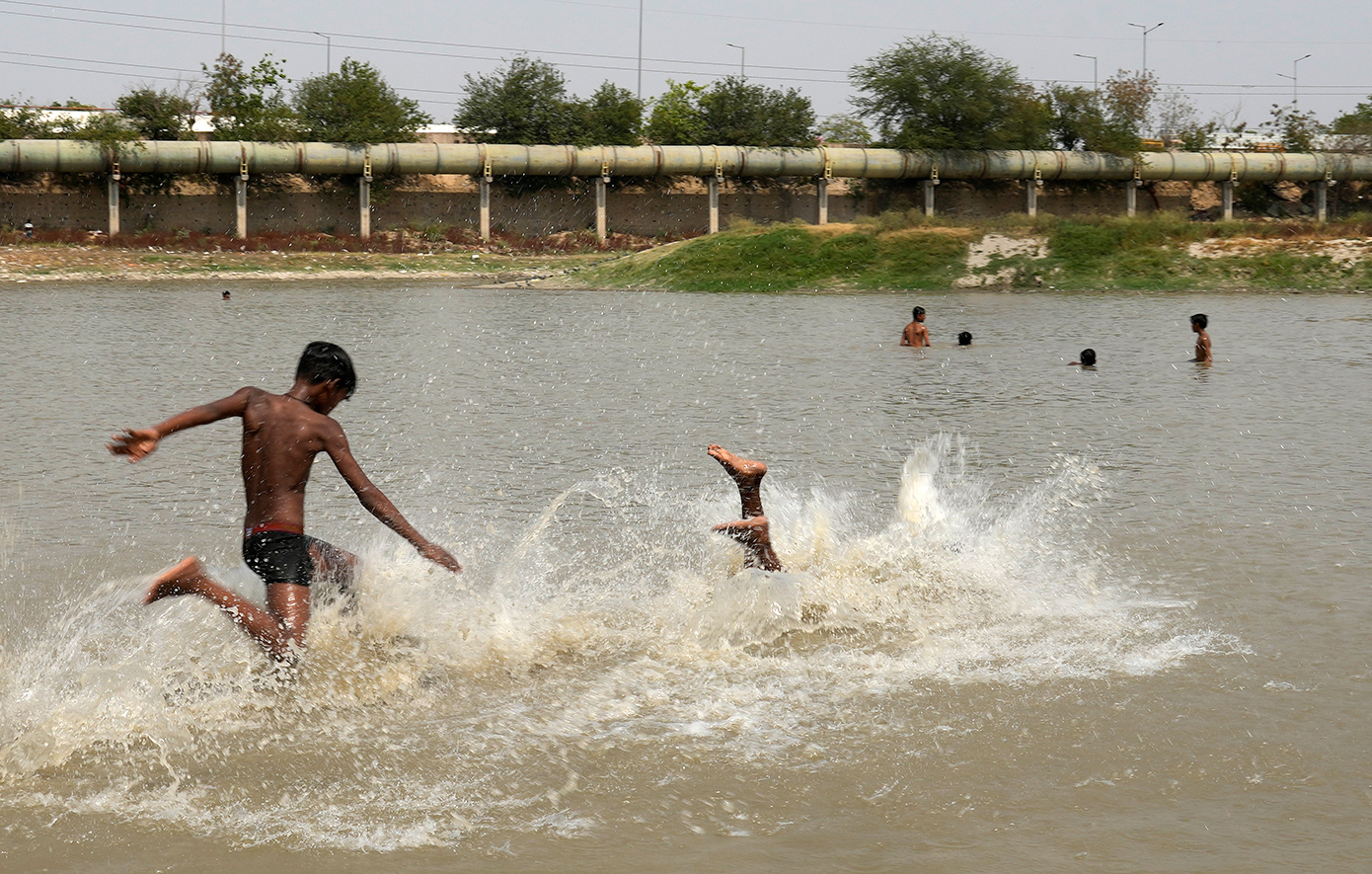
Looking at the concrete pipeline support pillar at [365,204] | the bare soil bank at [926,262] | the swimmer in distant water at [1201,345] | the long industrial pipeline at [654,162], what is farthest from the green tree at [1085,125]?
the swimmer in distant water at [1201,345]

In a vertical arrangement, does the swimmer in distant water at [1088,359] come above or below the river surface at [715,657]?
above

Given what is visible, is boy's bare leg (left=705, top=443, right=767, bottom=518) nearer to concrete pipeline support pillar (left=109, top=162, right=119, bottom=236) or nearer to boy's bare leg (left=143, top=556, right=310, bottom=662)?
boy's bare leg (left=143, top=556, right=310, bottom=662)

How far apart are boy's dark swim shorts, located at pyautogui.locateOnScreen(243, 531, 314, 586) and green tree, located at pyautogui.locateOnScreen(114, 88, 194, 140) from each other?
50.6 m

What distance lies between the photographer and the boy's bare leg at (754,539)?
6727mm

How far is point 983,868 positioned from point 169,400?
1242cm

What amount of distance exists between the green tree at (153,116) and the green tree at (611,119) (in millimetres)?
15037

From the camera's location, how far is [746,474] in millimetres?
6652

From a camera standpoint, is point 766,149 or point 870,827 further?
point 766,149

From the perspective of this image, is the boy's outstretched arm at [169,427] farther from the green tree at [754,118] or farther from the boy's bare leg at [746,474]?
the green tree at [754,118]

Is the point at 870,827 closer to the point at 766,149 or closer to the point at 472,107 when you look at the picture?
the point at 766,149

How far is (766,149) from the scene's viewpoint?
52875mm

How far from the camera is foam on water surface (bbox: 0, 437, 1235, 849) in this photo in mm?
4844

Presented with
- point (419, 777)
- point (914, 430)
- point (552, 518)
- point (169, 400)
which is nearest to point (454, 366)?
point (169, 400)

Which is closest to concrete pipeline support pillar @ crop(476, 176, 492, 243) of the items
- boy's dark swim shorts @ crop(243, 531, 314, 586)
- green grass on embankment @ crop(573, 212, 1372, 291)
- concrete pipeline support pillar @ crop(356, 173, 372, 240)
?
concrete pipeline support pillar @ crop(356, 173, 372, 240)
